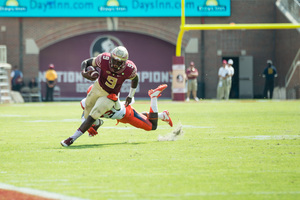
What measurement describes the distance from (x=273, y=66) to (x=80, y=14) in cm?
1113

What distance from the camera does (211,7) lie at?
3562cm

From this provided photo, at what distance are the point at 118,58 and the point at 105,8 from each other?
25.5m

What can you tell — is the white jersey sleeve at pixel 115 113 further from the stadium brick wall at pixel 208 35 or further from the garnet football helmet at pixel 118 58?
the stadium brick wall at pixel 208 35

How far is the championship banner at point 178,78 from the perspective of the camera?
2919 centimetres

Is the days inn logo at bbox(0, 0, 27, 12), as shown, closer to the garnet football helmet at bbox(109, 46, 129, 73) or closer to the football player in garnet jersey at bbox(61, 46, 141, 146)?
Answer: the football player in garnet jersey at bbox(61, 46, 141, 146)

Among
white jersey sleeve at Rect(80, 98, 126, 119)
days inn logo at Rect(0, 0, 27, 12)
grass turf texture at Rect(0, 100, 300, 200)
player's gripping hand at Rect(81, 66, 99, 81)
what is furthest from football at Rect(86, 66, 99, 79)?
days inn logo at Rect(0, 0, 27, 12)

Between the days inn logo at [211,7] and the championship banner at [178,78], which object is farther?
the days inn logo at [211,7]

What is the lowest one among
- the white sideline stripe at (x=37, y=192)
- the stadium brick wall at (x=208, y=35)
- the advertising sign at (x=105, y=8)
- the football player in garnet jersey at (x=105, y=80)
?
the white sideline stripe at (x=37, y=192)

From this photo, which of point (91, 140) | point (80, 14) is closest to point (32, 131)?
point (91, 140)

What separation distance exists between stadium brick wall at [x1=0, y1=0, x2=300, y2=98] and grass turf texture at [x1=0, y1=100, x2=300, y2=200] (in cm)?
2265

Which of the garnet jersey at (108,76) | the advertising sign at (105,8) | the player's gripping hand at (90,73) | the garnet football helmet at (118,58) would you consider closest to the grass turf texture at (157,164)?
the garnet jersey at (108,76)

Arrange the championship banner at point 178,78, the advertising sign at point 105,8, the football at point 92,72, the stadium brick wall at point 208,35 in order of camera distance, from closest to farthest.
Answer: the football at point 92,72
the championship banner at point 178,78
the advertising sign at point 105,8
the stadium brick wall at point 208,35

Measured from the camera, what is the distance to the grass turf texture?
20.2ft

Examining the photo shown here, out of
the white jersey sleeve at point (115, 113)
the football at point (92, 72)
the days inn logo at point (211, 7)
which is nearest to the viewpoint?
the football at point (92, 72)
